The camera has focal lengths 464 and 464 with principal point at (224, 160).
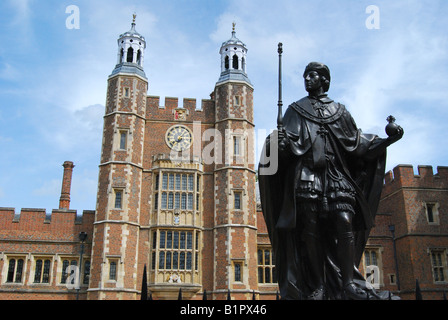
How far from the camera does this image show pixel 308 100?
15.2 feet

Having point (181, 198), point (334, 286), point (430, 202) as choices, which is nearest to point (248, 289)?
point (181, 198)

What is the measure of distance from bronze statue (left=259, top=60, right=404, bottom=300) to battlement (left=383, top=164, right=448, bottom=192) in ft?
68.4

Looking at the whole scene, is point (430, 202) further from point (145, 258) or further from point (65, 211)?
point (65, 211)

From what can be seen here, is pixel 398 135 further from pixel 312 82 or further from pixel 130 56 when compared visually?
pixel 130 56

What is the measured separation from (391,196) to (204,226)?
1023 cm

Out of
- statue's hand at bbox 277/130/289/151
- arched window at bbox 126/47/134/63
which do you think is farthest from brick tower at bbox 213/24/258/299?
statue's hand at bbox 277/130/289/151

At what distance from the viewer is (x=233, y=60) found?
82.1 feet

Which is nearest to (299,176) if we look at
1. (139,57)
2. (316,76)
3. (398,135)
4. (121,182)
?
(398,135)

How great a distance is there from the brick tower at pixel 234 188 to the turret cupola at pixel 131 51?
4341mm

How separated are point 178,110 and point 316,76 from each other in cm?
1964

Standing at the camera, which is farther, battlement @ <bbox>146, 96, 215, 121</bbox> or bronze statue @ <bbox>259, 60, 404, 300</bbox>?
battlement @ <bbox>146, 96, 215, 121</bbox>

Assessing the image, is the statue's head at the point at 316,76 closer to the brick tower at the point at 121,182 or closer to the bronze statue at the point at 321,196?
the bronze statue at the point at 321,196

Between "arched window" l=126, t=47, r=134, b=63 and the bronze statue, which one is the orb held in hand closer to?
the bronze statue

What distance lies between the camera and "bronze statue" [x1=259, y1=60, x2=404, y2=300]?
4105 millimetres
